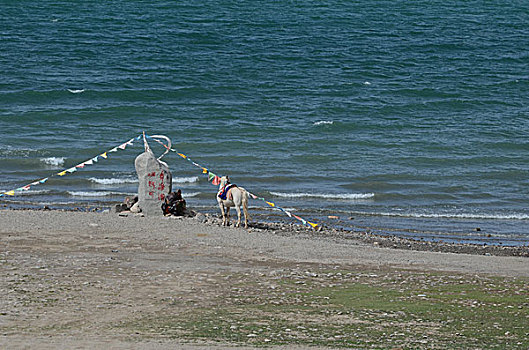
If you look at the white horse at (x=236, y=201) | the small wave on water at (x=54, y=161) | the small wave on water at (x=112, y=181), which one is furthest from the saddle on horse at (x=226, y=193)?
the small wave on water at (x=54, y=161)

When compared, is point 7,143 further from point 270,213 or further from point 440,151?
point 440,151

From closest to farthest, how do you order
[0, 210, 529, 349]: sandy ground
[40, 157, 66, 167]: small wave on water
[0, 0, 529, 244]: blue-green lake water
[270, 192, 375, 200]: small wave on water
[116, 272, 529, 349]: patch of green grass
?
[116, 272, 529, 349]: patch of green grass, [0, 210, 529, 349]: sandy ground, [270, 192, 375, 200]: small wave on water, [0, 0, 529, 244]: blue-green lake water, [40, 157, 66, 167]: small wave on water

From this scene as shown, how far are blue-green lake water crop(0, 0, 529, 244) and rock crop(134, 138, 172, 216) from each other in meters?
3.55

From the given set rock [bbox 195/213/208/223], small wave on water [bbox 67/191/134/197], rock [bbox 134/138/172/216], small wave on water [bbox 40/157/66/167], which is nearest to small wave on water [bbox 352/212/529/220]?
rock [bbox 195/213/208/223]

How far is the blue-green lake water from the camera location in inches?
987

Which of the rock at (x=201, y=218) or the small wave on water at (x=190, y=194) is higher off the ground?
the small wave on water at (x=190, y=194)

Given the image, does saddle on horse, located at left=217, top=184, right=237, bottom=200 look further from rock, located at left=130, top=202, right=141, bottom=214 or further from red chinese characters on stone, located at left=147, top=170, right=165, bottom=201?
rock, located at left=130, top=202, right=141, bottom=214

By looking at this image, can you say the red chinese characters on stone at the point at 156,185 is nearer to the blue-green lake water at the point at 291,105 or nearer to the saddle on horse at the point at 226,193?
the saddle on horse at the point at 226,193

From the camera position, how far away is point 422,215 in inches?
905

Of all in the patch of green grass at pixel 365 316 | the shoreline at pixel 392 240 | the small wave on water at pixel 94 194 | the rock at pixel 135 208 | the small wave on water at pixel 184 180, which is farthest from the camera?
the small wave on water at pixel 184 180

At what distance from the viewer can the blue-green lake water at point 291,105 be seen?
2507cm

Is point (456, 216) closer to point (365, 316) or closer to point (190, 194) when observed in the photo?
point (190, 194)

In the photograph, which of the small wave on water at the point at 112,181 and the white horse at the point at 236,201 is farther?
the small wave on water at the point at 112,181

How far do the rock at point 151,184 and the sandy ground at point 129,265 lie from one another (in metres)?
0.54
